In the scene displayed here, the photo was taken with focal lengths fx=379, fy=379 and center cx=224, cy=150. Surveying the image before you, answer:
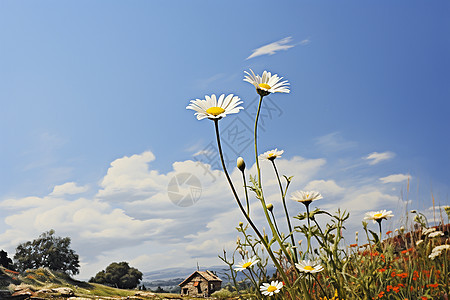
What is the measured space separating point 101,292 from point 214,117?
741 cm

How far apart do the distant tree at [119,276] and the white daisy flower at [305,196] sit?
8735 mm

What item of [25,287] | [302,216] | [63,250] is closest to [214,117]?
[302,216]

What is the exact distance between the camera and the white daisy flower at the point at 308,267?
A: 2112 millimetres

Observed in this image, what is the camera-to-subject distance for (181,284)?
27.2 ft

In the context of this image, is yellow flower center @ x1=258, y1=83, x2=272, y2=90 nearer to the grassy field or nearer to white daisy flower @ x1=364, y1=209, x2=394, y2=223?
white daisy flower @ x1=364, y1=209, x2=394, y2=223

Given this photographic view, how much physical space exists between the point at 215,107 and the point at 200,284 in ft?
22.4

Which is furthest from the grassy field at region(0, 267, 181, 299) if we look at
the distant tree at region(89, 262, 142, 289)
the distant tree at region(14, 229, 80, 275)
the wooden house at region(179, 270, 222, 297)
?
the distant tree at region(14, 229, 80, 275)

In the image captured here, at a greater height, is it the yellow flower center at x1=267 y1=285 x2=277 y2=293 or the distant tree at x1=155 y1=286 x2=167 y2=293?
the yellow flower center at x1=267 y1=285 x2=277 y2=293

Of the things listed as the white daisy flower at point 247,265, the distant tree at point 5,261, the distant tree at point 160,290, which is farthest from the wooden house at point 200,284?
the white daisy flower at point 247,265

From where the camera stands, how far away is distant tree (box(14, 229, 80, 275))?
11.9 metres

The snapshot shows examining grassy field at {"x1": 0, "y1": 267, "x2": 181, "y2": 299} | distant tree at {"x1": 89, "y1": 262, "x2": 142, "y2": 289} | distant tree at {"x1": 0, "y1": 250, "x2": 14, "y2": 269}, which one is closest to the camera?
grassy field at {"x1": 0, "y1": 267, "x2": 181, "y2": 299}

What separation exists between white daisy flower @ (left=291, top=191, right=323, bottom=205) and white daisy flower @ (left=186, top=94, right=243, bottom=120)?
0.73m

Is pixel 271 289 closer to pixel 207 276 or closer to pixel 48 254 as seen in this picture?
pixel 207 276

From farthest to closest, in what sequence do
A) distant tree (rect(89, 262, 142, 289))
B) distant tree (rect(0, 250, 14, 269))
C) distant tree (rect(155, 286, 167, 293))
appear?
distant tree (rect(89, 262, 142, 289)), distant tree (rect(0, 250, 14, 269)), distant tree (rect(155, 286, 167, 293))
